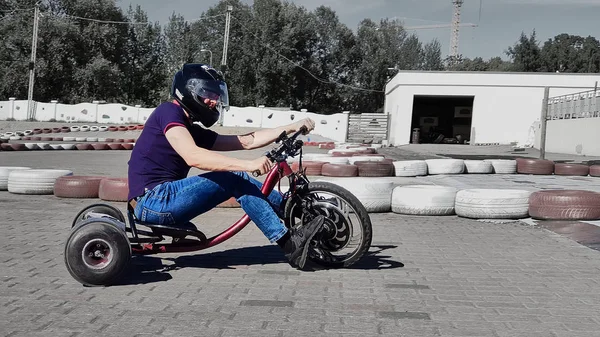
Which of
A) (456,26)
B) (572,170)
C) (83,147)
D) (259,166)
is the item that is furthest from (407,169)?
(456,26)

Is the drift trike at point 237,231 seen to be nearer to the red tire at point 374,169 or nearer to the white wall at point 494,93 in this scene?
the red tire at point 374,169

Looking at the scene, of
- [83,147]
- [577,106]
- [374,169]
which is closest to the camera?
[374,169]

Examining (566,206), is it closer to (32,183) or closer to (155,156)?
(155,156)

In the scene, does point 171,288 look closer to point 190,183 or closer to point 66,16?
point 190,183

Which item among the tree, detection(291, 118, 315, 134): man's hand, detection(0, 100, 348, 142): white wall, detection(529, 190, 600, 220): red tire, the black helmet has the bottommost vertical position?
detection(529, 190, 600, 220): red tire

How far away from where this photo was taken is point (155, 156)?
4051 mm

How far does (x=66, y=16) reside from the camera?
185ft

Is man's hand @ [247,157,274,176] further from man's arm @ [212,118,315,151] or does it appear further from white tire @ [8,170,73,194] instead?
Answer: white tire @ [8,170,73,194]

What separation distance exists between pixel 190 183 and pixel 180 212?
21 cm

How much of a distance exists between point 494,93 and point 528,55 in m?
33.8

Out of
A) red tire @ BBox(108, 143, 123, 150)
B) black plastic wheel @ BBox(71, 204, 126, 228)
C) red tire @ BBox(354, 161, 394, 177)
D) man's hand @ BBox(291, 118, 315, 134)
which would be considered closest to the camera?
man's hand @ BBox(291, 118, 315, 134)

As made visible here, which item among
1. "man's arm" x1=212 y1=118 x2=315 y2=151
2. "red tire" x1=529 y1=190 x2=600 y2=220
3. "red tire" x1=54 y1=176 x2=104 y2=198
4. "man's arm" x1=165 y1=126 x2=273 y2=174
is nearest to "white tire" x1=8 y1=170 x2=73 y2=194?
"red tire" x1=54 y1=176 x2=104 y2=198

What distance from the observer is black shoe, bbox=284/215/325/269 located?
398 cm

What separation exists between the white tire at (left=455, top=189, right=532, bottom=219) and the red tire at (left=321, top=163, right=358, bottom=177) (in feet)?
13.3
